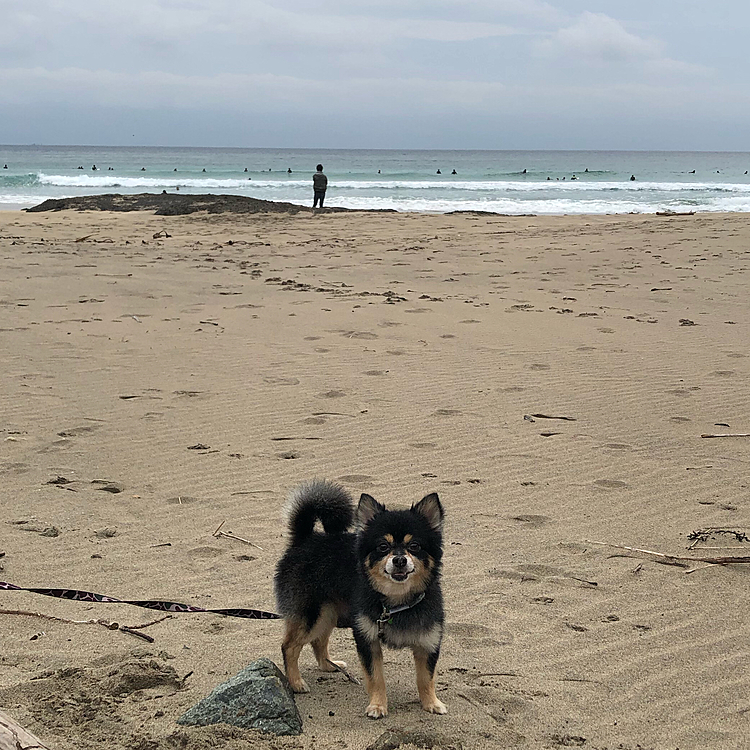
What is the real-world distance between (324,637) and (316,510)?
0.52 m

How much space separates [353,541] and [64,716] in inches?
46.8

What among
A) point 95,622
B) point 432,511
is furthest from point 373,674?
point 95,622

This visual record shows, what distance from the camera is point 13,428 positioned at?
687 centimetres

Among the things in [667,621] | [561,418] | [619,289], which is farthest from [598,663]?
[619,289]

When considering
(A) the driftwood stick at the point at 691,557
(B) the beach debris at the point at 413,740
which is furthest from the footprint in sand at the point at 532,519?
(B) the beach debris at the point at 413,740

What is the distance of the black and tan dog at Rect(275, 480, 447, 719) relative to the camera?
10.2ft

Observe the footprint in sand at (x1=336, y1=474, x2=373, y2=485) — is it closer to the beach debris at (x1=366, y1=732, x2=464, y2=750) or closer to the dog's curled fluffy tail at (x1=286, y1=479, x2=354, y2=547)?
the dog's curled fluffy tail at (x1=286, y1=479, x2=354, y2=547)

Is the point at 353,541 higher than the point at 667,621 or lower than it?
higher

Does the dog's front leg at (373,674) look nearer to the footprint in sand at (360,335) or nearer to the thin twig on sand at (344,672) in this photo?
the thin twig on sand at (344,672)

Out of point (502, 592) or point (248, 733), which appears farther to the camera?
point (502, 592)

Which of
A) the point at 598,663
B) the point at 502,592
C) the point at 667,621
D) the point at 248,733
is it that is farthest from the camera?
the point at 502,592

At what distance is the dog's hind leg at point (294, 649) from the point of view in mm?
3404

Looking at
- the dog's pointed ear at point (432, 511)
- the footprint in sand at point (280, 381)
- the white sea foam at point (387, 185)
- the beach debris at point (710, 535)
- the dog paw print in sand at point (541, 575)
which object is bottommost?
the dog paw print in sand at point (541, 575)

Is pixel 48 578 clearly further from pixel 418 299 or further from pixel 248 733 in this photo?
pixel 418 299
